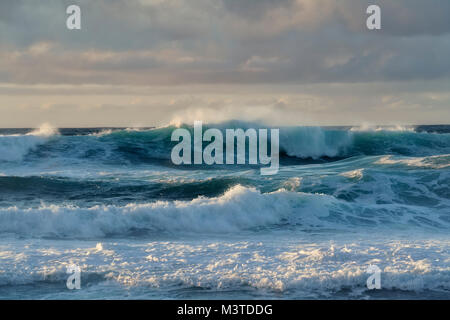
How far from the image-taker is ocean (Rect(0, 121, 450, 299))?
639 cm

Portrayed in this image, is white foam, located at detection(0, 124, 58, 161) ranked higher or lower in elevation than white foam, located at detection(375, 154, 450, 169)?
higher

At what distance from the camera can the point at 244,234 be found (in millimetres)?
10281

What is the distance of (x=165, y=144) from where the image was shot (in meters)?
26.9

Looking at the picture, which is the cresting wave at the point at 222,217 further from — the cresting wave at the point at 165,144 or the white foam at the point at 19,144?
the white foam at the point at 19,144

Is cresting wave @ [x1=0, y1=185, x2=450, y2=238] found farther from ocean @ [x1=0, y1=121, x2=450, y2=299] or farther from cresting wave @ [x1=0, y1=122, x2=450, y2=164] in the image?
cresting wave @ [x1=0, y1=122, x2=450, y2=164]

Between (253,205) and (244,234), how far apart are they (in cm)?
161

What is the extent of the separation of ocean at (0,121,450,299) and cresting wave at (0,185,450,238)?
3 cm

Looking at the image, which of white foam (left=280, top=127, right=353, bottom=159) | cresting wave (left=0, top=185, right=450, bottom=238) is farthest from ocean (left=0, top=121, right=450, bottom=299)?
white foam (left=280, top=127, right=353, bottom=159)

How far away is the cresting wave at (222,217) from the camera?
10336mm

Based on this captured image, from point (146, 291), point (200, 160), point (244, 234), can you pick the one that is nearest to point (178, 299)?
point (146, 291)

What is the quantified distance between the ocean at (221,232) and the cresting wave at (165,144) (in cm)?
166

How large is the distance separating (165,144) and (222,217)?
637 inches

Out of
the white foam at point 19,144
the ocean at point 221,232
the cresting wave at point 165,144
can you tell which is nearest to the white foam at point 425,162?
the ocean at point 221,232
